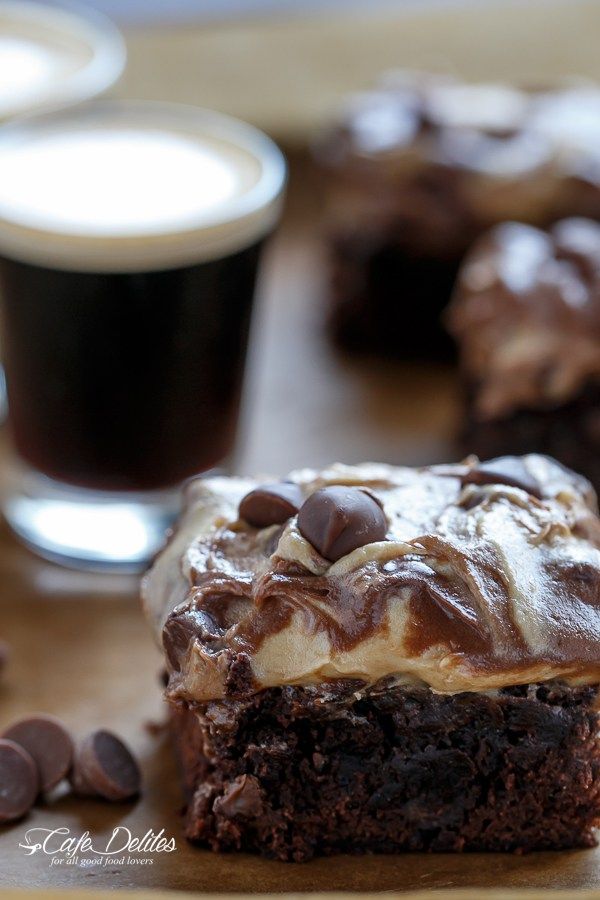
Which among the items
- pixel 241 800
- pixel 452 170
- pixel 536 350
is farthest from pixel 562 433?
pixel 241 800

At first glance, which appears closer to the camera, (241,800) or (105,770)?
(241,800)

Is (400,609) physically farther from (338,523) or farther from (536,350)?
(536,350)

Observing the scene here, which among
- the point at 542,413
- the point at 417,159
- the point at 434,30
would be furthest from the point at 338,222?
the point at 434,30

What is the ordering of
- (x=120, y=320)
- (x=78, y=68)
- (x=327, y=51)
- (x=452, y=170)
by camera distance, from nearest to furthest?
1. (x=120, y=320)
2. (x=78, y=68)
3. (x=452, y=170)
4. (x=327, y=51)

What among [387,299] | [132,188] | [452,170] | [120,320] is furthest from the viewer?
[387,299]

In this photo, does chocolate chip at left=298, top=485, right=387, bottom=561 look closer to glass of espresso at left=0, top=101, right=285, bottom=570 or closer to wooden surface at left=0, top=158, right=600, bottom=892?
wooden surface at left=0, top=158, right=600, bottom=892

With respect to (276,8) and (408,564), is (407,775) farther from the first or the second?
(276,8)
